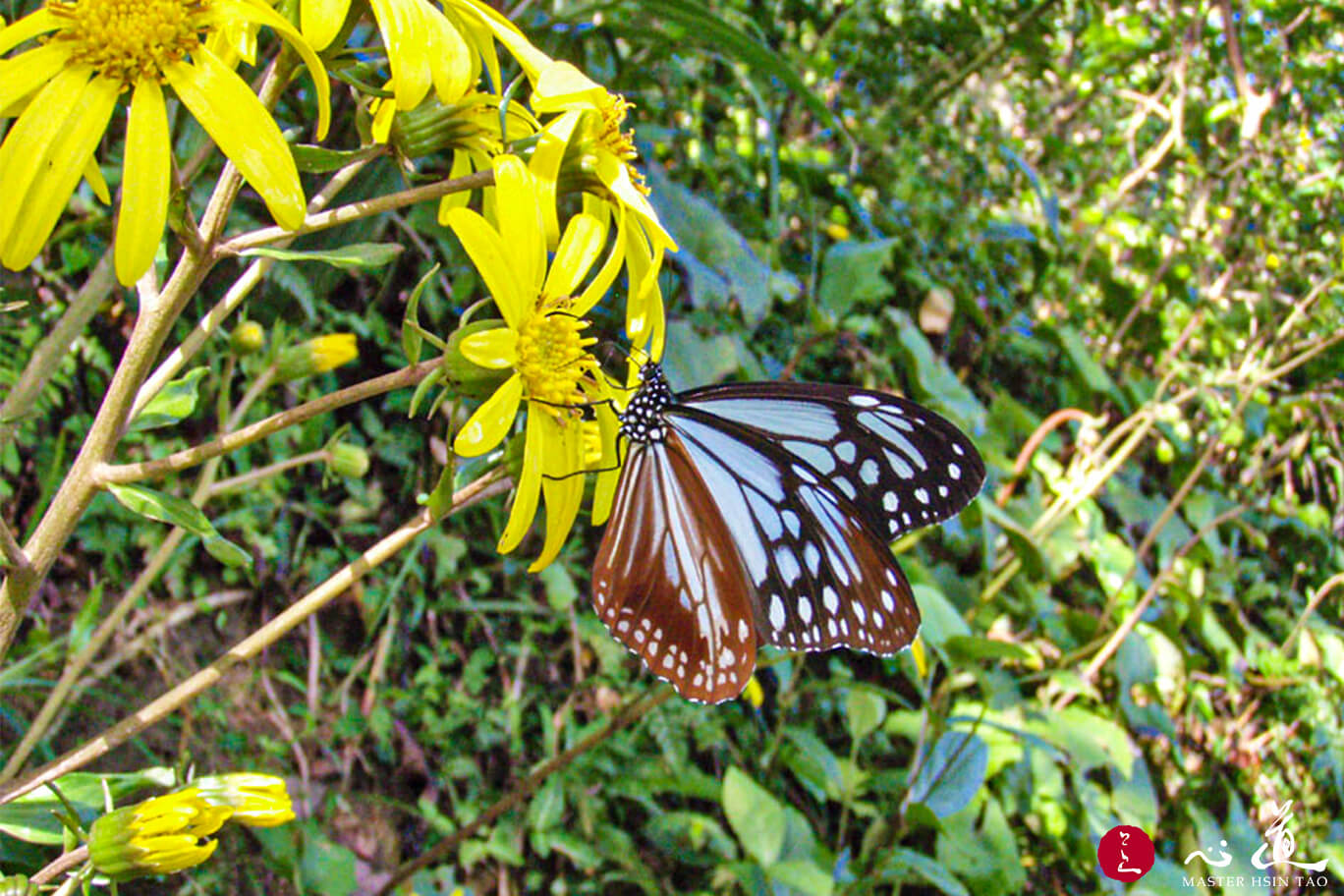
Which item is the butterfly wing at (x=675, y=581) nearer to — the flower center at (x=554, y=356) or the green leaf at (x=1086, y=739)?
the flower center at (x=554, y=356)

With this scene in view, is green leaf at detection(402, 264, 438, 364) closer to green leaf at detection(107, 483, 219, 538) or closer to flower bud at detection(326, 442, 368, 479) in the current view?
green leaf at detection(107, 483, 219, 538)

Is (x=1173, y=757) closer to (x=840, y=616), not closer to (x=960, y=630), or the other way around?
(x=960, y=630)

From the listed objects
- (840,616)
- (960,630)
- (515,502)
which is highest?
(515,502)

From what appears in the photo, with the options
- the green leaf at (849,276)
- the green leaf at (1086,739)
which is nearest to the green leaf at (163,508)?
the green leaf at (849,276)

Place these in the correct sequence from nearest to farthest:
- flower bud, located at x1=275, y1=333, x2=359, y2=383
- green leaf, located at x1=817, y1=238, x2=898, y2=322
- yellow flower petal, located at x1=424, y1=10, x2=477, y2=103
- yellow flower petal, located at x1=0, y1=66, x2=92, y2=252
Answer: yellow flower petal, located at x1=0, y1=66, x2=92, y2=252
yellow flower petal, located at x1=424, y1=10, x2=477, y2=103
flower bud, located at x1=275, y1=333, x2=359, y2=383
green leaf, located at x1=817, y1=238, x2=898, y2=322

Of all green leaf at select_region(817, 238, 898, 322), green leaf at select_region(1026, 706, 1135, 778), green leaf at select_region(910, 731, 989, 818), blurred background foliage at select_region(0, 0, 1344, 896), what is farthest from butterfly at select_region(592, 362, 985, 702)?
green leaf at select_region(1026, 706, 1135, 778)

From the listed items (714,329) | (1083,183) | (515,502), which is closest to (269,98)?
(515,502)
